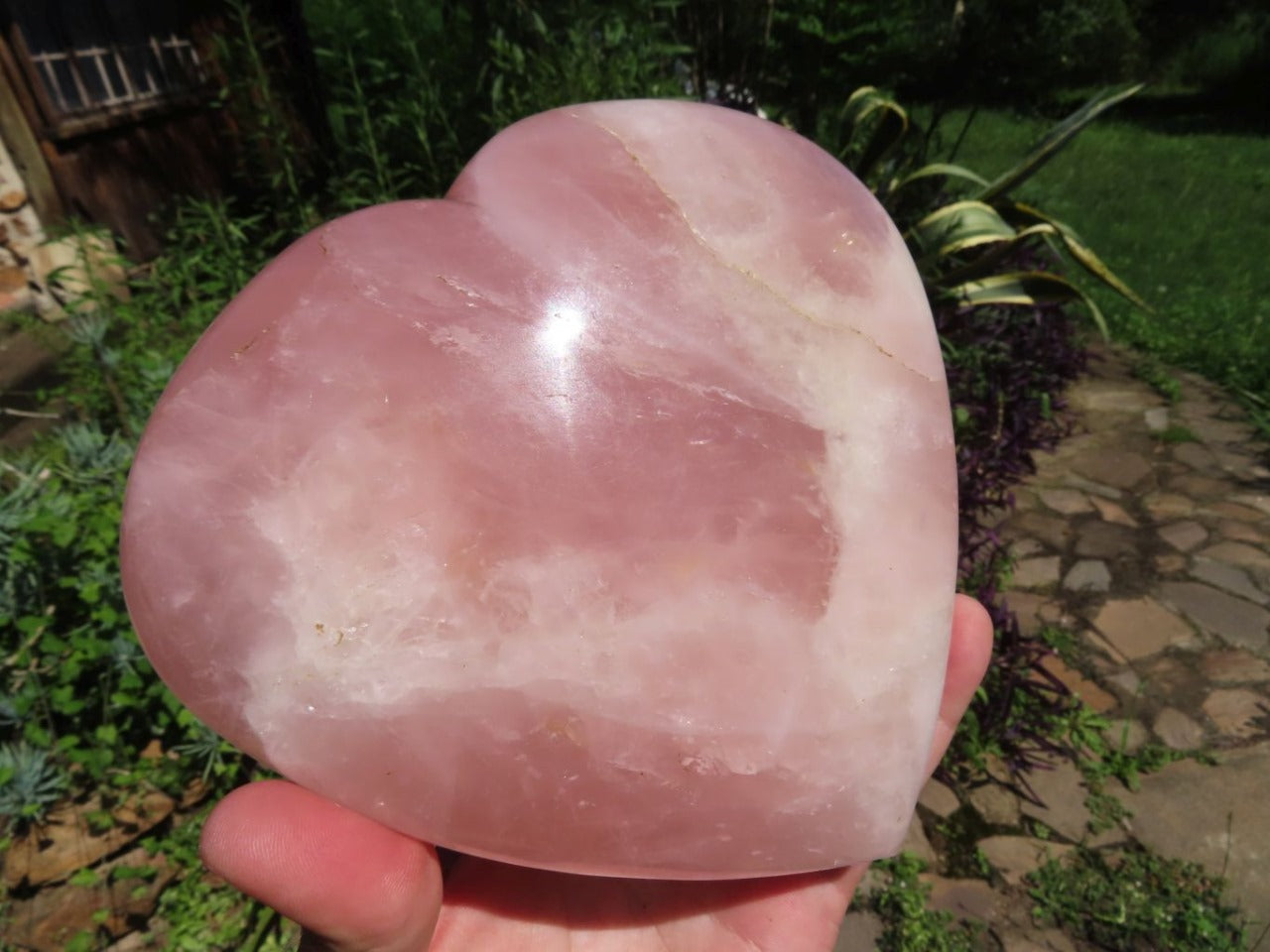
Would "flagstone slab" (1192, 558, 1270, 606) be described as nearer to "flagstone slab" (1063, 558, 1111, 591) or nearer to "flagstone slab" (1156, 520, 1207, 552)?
"flagstone slab" (1156, 520, 1207, 552)

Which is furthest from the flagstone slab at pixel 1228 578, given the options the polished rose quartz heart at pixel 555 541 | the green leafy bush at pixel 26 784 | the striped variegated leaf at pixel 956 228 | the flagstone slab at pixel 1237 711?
the green leafy bush at pixel 26 784

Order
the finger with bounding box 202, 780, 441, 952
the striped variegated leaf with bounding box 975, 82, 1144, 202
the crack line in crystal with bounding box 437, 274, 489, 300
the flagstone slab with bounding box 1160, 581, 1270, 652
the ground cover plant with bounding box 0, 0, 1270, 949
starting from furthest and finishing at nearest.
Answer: the striped variegated leaf with bounding box 975, 82, 1144, 202 < the flagstone slab with bounding box 1160, 581, 1270, 652 < the ground cover plant with bounding box 0, 0, 1270, 949 < the crack line in crystal with bounding box 437, 274, 489, 300 < the finger with bounding box 202, 780, 441, 952

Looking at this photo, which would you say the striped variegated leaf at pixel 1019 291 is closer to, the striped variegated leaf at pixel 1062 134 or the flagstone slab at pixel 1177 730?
the striped variegated leaf at pixel 1062 134

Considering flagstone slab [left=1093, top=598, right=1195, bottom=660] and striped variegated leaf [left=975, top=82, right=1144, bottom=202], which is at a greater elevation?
striped variegated leaf [left=975, top=82, right=1144, bottom=202]

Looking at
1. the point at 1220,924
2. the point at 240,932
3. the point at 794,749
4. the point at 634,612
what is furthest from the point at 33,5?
the point at 1220,924

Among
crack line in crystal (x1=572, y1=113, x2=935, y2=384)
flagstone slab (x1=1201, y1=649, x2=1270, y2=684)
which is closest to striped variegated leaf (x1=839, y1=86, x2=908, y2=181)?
flagstone slab (x1=1201, y1=649, x2=1270, y2=684)

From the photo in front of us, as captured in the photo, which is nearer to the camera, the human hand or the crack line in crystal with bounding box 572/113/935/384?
the human hand
